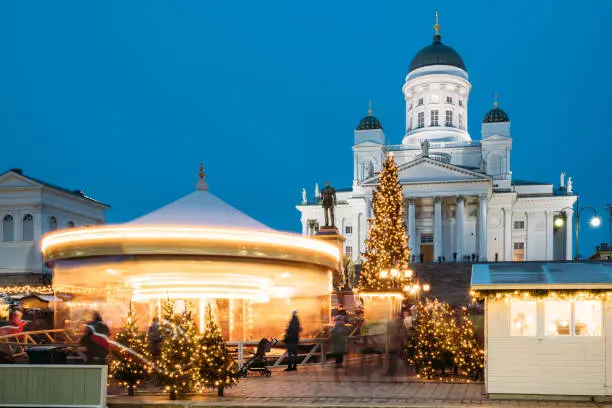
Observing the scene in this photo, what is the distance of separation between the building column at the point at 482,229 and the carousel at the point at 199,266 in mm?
49070

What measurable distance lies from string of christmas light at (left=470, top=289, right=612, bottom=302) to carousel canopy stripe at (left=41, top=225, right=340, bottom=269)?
13.4 ft

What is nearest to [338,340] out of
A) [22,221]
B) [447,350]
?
[447,350]

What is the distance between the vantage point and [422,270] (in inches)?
2088

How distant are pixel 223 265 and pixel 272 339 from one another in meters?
3.86

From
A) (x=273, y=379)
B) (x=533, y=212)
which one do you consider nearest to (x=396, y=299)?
(x=273, y=379)

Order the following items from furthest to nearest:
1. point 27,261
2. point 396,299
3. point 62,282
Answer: point 27,261, point 396,299, point 62,282

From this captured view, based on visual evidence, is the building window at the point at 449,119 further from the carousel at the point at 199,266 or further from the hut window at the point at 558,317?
the hut window at the point at 558,317

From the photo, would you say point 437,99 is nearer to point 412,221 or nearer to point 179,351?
point 412,221

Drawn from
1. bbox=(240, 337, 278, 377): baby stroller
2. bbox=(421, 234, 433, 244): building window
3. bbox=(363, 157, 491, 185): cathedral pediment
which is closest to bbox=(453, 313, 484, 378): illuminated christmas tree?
bbox=(240, 337, 278, 377): baby stroller

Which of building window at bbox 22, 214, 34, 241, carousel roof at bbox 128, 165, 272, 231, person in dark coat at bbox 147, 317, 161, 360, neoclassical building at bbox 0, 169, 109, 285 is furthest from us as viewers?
building window at bbox 22, 214, 34, 241

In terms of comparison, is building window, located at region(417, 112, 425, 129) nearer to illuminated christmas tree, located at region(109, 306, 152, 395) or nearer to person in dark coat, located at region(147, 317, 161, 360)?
person in dark coat, located at region(147, 317, 161, 360)

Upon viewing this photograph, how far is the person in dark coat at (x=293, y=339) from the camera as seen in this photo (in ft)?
54.5

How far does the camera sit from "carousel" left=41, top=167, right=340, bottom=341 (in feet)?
46.5

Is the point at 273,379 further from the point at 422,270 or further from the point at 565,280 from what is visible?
the point at 422,270
